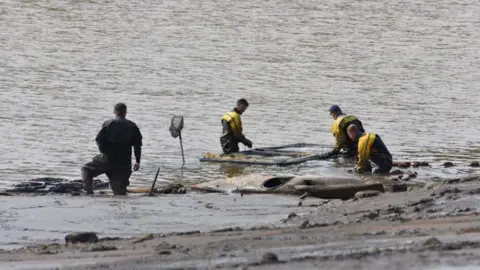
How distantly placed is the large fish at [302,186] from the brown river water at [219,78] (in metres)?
1.75

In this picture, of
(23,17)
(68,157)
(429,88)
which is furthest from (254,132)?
(23,17)

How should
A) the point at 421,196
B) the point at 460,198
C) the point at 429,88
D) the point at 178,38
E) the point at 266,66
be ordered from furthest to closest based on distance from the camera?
the point at 178,38, the point at 266,66, the point at 429,88, the point at 421,196, the point at 460,198

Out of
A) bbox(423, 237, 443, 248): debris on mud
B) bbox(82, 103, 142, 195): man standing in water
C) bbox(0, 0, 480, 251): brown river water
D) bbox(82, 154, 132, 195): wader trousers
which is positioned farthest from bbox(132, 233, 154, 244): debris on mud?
bbox(82, 154, 132, 195): wader trousers

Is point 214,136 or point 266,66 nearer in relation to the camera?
point 214,136

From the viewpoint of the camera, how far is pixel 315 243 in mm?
10516

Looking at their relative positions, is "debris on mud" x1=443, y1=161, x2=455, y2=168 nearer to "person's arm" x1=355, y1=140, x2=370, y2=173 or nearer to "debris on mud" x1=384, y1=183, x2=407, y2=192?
"person's arm" x1=355, y1=140, x2=370, y2=173

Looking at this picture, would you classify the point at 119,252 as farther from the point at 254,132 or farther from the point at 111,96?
the point at 111,96

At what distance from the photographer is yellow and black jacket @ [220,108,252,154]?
76.1 ft

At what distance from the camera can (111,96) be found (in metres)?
33.6

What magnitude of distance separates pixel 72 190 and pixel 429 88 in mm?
21378

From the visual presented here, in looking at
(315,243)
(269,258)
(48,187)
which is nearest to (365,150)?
(48,187)

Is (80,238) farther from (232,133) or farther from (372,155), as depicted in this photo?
(232,133)

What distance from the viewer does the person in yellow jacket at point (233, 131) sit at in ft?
76.0

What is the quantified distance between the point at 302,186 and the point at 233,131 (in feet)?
20.9
